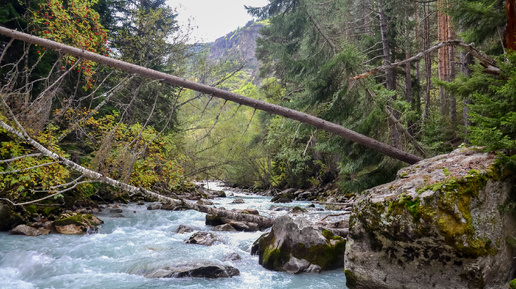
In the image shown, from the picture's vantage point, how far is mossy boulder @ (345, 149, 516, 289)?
330cm

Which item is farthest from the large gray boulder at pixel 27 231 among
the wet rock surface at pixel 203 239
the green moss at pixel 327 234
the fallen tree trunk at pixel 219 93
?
the green moss at pixel 327 234

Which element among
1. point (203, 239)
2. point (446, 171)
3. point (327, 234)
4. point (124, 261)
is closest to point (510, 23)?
point (446, 171)

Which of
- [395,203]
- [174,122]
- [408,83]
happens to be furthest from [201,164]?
[395,203]

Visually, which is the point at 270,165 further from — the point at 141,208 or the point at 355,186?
the point at 355,186

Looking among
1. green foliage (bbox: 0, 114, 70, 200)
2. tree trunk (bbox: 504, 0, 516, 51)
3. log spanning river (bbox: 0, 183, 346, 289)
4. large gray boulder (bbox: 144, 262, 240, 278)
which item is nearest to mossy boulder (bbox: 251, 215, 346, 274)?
log spanning river (bbox: 0, 183, 346, 289)

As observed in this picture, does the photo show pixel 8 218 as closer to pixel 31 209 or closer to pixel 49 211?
pixel 31 209

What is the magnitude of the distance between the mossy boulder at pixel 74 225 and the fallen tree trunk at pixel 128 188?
2507 mm

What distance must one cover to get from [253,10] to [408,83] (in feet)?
32.6

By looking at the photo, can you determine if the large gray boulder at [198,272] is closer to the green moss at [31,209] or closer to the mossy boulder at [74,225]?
the mossy boulder at [74,225]

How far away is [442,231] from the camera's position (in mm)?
3344

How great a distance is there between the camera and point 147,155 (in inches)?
416

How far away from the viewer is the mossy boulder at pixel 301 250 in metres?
5.67

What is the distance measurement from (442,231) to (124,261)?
6.15m

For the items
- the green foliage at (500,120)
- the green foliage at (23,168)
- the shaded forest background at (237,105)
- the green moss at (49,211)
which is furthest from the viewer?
the green moss at (49,211)
